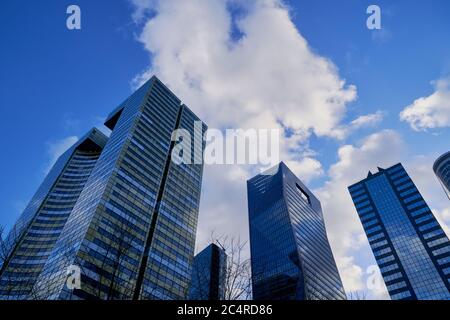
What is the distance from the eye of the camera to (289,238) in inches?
4729

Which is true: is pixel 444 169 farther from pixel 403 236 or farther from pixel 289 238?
pixel 289 238

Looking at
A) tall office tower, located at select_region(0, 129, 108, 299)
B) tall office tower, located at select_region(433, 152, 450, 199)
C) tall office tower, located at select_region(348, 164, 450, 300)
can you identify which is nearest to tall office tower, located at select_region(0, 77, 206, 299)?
tall office tower, located at select_region(0, 129, 108, 299)

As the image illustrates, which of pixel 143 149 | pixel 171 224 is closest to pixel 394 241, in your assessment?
pixel 171 224

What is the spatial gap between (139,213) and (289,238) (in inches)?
2885

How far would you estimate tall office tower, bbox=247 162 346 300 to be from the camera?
343ft

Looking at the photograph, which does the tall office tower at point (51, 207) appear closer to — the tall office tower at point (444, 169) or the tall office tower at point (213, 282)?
the tall office tower at point (213, 282)

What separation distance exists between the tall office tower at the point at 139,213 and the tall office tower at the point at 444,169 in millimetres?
132991
